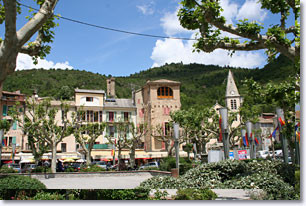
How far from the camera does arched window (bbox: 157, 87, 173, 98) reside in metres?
10.6

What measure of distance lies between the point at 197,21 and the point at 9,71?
461 centimetres

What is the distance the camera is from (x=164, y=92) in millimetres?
10953

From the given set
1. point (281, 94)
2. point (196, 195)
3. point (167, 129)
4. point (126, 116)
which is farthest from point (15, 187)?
point (126, 116)

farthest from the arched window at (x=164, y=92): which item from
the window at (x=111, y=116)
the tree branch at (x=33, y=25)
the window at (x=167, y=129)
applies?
the window at (x=111, y=116)

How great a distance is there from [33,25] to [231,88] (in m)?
6.39

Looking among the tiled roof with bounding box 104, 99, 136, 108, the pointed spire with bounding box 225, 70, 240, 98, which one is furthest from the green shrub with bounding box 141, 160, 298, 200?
the tiled roof with bounding box 104, 99, 136, 108

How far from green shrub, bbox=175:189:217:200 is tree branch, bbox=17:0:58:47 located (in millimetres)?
4351

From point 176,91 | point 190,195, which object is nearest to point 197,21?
point 176,91

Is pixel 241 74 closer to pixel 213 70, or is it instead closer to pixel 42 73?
pixel 213 70

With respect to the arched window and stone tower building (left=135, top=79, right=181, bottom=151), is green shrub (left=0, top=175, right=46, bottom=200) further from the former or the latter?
the arched window

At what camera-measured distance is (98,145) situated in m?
24.7

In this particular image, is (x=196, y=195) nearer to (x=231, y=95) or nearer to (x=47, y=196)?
(x=47, y=196)

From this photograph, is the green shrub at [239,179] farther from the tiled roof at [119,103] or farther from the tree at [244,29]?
the tiled roof at [119,103]

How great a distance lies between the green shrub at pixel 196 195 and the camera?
248 inches
